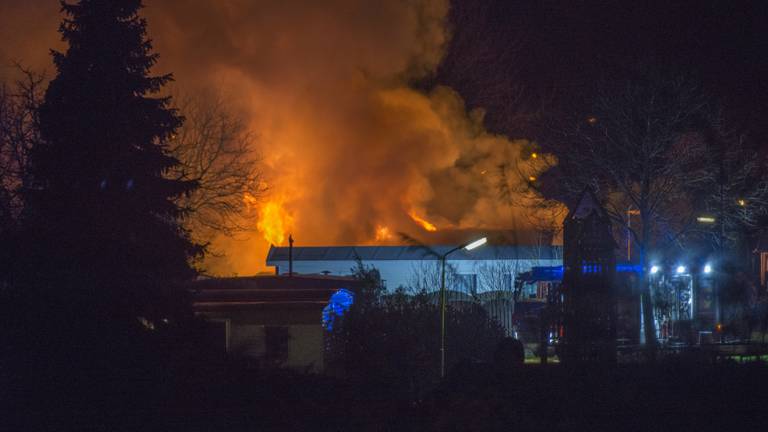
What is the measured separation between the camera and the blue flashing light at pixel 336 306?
20.6m

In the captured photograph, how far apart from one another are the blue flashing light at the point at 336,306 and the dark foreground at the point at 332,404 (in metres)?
8.90

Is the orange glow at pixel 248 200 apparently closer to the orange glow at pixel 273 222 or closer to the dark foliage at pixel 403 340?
the orange glow at pixel 273 222

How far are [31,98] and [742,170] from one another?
20964mm

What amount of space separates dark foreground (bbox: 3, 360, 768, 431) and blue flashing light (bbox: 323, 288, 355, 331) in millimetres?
8900

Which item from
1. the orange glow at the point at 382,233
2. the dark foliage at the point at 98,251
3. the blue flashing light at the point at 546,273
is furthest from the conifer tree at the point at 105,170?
the orange glow at the point at 382,233

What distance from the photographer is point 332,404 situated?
10.5 m

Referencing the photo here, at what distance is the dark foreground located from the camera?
1020cm

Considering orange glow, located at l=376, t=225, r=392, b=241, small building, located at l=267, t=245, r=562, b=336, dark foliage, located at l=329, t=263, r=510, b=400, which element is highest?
orange glow, located at l=376, t=225, r=392, b=241

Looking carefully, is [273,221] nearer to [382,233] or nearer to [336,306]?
[382,233]

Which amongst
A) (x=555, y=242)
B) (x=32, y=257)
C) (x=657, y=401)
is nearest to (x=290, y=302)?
(x=32, y=257)

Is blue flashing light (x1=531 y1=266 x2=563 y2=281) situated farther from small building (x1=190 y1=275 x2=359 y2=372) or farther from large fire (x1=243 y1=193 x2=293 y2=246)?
large fire (x1=243 y1=193 x2=293 y2=246)

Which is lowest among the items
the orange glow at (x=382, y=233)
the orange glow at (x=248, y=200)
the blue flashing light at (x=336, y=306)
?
the blue flashing light at (x=336, y=306)

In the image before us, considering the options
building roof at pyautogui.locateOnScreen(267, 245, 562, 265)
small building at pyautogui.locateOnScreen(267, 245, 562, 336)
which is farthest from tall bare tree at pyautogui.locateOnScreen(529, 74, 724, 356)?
building roof at pyautogui.locateOnScreen(267, 245, 562, 265)

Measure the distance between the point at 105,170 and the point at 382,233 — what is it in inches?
1060
